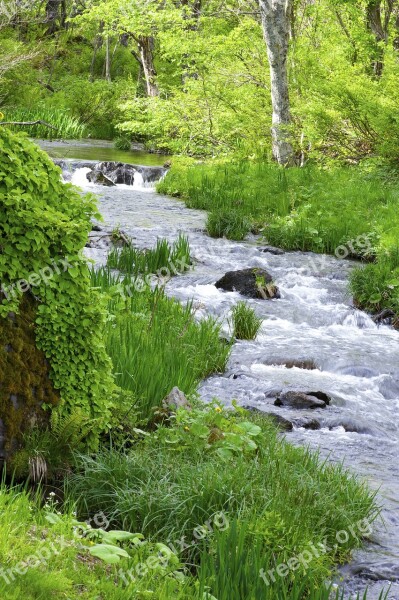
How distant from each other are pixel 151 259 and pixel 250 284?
5.10 ft

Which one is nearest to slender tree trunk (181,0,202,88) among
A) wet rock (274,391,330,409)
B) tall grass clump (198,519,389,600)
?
wet rock (274,391,330,409)

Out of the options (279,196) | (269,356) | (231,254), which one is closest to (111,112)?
(279,196)

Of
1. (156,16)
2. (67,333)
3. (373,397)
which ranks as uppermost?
(156,16)

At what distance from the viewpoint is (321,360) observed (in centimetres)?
862

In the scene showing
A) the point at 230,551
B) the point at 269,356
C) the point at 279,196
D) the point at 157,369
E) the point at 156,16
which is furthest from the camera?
the point at 156,16

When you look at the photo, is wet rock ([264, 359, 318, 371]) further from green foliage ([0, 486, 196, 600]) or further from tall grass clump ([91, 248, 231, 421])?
green foliage ([0, 486, 196, 600])

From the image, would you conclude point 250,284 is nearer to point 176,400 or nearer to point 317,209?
point 317,209

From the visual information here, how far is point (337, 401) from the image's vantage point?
24.4 ft

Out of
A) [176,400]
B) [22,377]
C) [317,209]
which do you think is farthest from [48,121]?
[22,377]

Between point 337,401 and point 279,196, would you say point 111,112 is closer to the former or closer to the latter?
point 279,196

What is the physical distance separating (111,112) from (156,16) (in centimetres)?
1236

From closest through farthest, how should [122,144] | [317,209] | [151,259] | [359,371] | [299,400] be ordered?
[299,400] < [359,371] < [151,259] < [317,209] < [122,144]

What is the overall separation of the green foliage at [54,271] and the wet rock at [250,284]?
20.9ft

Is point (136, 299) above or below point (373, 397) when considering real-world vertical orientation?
above
